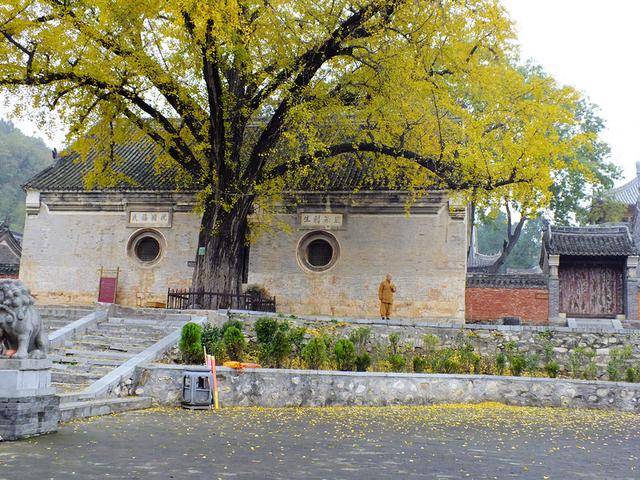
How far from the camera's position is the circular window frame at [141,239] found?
21.7 meters

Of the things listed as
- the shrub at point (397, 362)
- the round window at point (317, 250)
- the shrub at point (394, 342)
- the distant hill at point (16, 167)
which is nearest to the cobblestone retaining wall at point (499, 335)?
the shrub at point (394, 342)

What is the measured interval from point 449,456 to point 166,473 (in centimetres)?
281

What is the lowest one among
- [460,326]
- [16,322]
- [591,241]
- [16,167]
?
[16,322]

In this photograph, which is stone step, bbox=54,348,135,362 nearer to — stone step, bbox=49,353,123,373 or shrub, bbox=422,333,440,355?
stone step, bbox=49,353,123,373

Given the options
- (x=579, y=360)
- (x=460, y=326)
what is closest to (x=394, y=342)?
(x=460, y=326)

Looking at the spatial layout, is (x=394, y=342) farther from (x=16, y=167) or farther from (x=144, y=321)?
(x=16, y=167)

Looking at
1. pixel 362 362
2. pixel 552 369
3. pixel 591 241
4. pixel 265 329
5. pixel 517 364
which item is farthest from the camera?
pixel 591 241

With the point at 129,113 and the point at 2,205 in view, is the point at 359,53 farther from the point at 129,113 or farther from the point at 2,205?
the point at 2,205

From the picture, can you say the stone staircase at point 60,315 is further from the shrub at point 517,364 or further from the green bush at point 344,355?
the shrub at point 517,364

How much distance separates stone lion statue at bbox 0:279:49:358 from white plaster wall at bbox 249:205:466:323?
1320cm

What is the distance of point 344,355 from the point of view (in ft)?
38.0

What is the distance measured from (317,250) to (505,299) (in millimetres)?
6470

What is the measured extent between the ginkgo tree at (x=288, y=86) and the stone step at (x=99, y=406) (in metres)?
6.72

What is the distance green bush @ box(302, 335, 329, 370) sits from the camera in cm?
1154
